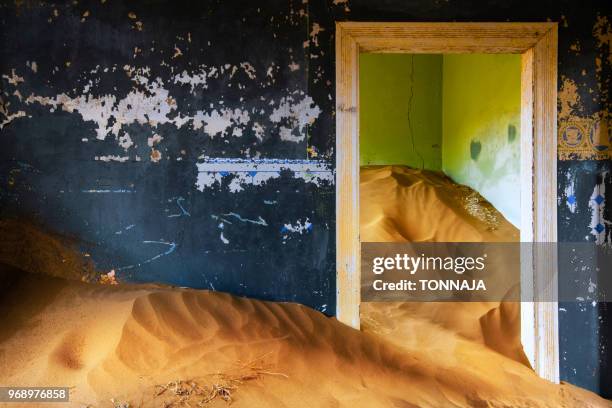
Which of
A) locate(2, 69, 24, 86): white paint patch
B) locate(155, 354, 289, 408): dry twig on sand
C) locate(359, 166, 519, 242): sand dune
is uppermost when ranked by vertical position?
locate(2, 69, 24, 86): white paint patch

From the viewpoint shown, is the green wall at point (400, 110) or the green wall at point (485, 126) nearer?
the green wall at point (485, 126)

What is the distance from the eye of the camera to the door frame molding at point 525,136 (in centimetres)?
338

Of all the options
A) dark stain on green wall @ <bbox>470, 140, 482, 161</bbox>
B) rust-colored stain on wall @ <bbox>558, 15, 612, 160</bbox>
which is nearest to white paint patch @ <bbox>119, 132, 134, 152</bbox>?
rust-colored stain on wall @ <bbox>558, 15, 612, 160</bbox>

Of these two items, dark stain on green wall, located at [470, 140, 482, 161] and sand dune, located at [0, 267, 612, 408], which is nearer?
sand dune, located at [0, 267, 612, 408]

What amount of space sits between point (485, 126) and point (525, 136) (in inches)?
84.3

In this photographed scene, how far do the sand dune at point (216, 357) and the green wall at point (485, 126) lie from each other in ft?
7.16

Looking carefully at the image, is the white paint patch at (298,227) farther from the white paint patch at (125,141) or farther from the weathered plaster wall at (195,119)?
the white paint patch at (125,141)

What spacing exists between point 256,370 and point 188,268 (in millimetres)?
935

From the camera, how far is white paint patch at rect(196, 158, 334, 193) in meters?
3.41

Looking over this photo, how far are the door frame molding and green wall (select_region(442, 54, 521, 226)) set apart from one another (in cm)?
135

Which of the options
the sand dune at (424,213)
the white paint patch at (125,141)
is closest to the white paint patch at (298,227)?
the white paint patch at (125,141)

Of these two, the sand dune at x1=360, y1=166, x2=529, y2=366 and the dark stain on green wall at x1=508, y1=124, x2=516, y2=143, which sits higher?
the dark stain on green wall at x1=508, y1=124, x2=516, y2=143

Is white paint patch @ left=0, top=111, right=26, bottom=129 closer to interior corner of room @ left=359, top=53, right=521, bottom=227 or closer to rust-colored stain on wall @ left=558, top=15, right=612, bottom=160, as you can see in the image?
rust-colored stain on wall @ left=558, top=15, right=612, bottom=160

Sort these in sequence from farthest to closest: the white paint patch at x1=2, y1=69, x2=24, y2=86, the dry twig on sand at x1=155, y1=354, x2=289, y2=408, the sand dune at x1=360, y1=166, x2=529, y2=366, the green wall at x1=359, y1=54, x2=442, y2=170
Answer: the green wall at x1=359, y1=54, x2=442, y2=170 → the sand dune at x1=360, y1=166, x2=529, y2=366 → the white paint patch at x1=2, y1=69, x2=24, y2=86 → the dry twig on sand at x1=155, y1=354, x2=289, y2=408
